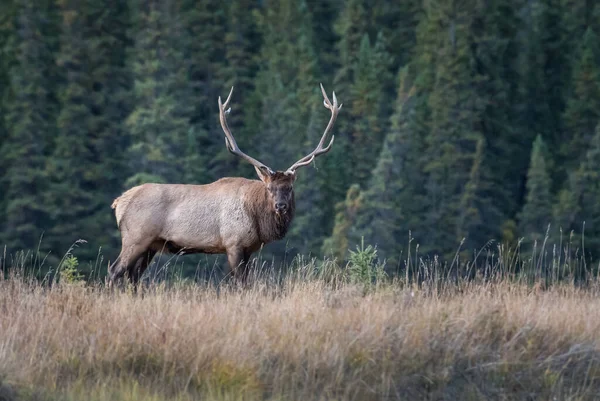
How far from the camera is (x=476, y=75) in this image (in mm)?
62094

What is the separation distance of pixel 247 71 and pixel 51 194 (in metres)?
15.4

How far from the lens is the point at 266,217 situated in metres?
14.3

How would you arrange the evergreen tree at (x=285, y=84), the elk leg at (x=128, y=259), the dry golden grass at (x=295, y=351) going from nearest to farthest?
the dry golden grass at (x=295, y=351), the elk leg at (x=128, y=259), the evergreen tree at (x=285, y=84)

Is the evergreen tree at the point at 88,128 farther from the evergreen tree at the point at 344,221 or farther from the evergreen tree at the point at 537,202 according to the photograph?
the evergreen tree at the point at 537,202

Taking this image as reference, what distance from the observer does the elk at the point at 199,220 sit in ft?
46.2

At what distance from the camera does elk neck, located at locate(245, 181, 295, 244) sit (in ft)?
46.7

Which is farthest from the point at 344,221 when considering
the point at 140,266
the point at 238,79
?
the point at 140,266

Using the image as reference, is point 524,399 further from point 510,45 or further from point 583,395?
point 510,45

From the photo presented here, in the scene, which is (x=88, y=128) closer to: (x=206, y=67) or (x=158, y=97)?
(x=158, y=97)

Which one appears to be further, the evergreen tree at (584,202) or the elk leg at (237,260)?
the evergreen tree at (584,202)

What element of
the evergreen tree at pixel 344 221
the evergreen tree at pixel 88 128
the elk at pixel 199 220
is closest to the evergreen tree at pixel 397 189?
the evergreen tree at pixel 344 221

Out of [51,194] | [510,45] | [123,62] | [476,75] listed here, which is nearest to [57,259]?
[51,194]

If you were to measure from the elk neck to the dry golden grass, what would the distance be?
3.84 meters

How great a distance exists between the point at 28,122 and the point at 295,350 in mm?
45971
